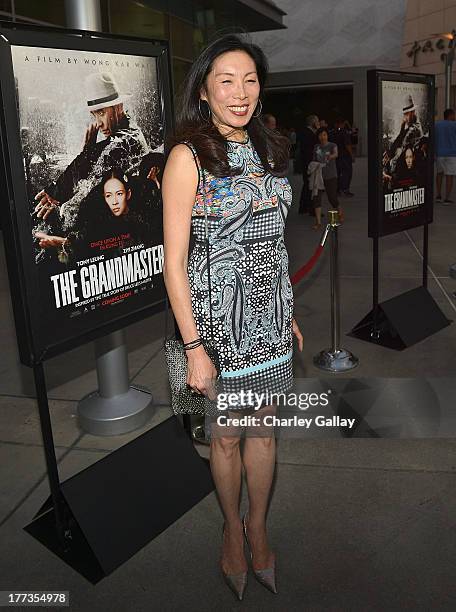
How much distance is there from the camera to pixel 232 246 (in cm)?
225

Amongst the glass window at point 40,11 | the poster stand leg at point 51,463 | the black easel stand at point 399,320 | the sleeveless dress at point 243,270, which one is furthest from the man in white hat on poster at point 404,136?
the glass window at point 40,11

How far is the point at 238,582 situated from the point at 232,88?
1.90 m

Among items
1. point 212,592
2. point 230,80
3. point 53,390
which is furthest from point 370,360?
point 230,80

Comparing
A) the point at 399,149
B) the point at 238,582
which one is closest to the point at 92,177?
the point at 238,582

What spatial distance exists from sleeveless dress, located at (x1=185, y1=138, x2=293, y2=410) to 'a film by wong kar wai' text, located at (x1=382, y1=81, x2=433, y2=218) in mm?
2895

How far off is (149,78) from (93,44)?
41 cm

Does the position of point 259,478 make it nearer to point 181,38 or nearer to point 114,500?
point 114,500

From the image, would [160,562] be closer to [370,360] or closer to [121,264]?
[121,264]

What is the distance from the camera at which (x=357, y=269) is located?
795 centimetres

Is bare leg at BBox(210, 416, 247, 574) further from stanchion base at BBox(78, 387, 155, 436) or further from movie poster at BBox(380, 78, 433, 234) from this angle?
movie poster at BBox(380, 78, 433, 234)

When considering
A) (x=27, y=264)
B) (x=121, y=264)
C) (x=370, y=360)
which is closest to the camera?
(x=27, y=264)

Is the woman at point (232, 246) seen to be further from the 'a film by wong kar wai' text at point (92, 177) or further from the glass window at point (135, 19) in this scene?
the glass window at point (135, 19)

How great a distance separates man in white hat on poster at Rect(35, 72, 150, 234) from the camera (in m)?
2.53

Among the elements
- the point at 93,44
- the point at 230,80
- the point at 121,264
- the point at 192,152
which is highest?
the point at 93,44
